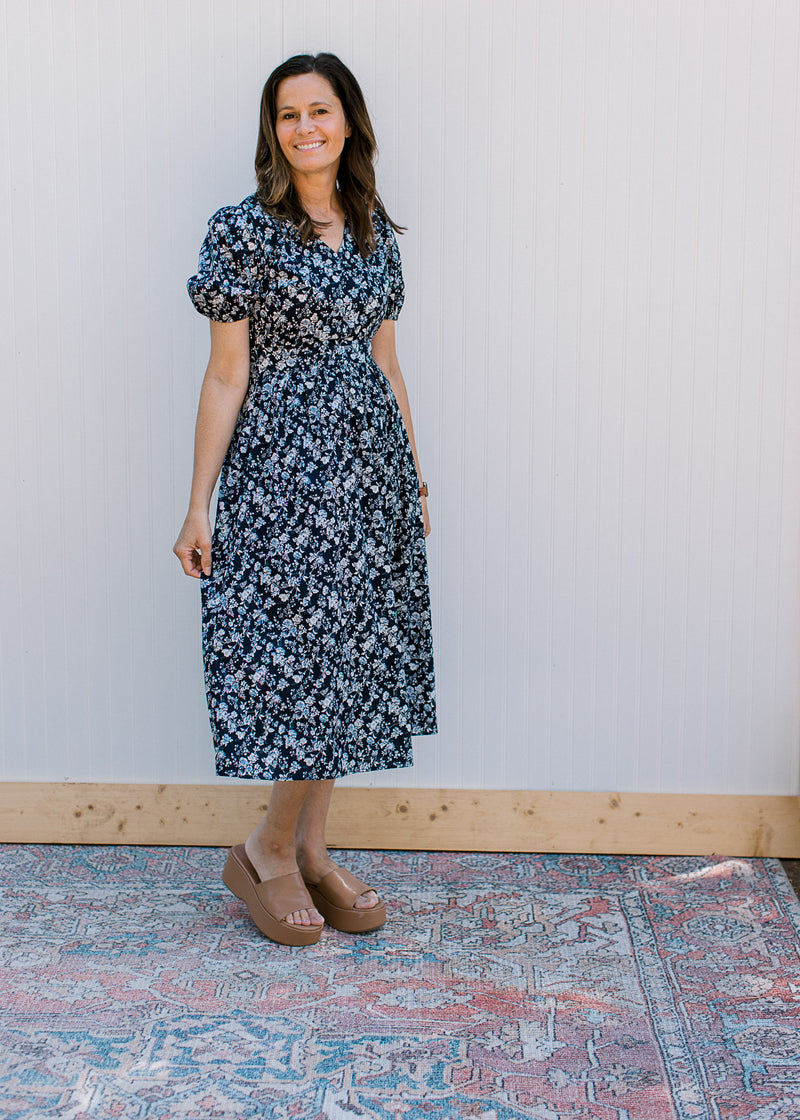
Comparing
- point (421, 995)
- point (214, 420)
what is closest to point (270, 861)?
point (421, 995)

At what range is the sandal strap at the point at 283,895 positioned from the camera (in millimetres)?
2004

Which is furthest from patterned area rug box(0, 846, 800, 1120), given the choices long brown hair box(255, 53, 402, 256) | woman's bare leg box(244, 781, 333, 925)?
long brown hair box(255, 53, 402, 256)

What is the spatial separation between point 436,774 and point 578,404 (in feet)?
2.75

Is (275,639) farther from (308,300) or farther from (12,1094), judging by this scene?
(12,1094)

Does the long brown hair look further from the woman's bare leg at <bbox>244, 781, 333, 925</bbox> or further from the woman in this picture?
the woman's bare leg at <bbox>244, 781, 333, 925</bbox>

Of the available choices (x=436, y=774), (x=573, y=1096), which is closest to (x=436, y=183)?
(x=436, y=774)

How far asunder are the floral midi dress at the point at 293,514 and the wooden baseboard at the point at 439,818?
49cm

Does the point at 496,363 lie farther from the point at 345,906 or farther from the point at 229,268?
the point at 345,906

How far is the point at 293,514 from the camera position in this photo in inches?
76.4

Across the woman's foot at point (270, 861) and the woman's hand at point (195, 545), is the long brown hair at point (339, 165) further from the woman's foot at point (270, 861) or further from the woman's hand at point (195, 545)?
the woman's foot at point (270, 861)

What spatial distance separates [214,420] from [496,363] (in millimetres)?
653

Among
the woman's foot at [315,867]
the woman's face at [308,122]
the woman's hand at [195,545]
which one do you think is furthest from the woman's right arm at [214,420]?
the woman's foot at [315,867]

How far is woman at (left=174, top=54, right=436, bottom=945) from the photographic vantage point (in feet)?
6.30

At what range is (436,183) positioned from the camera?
2.28m
